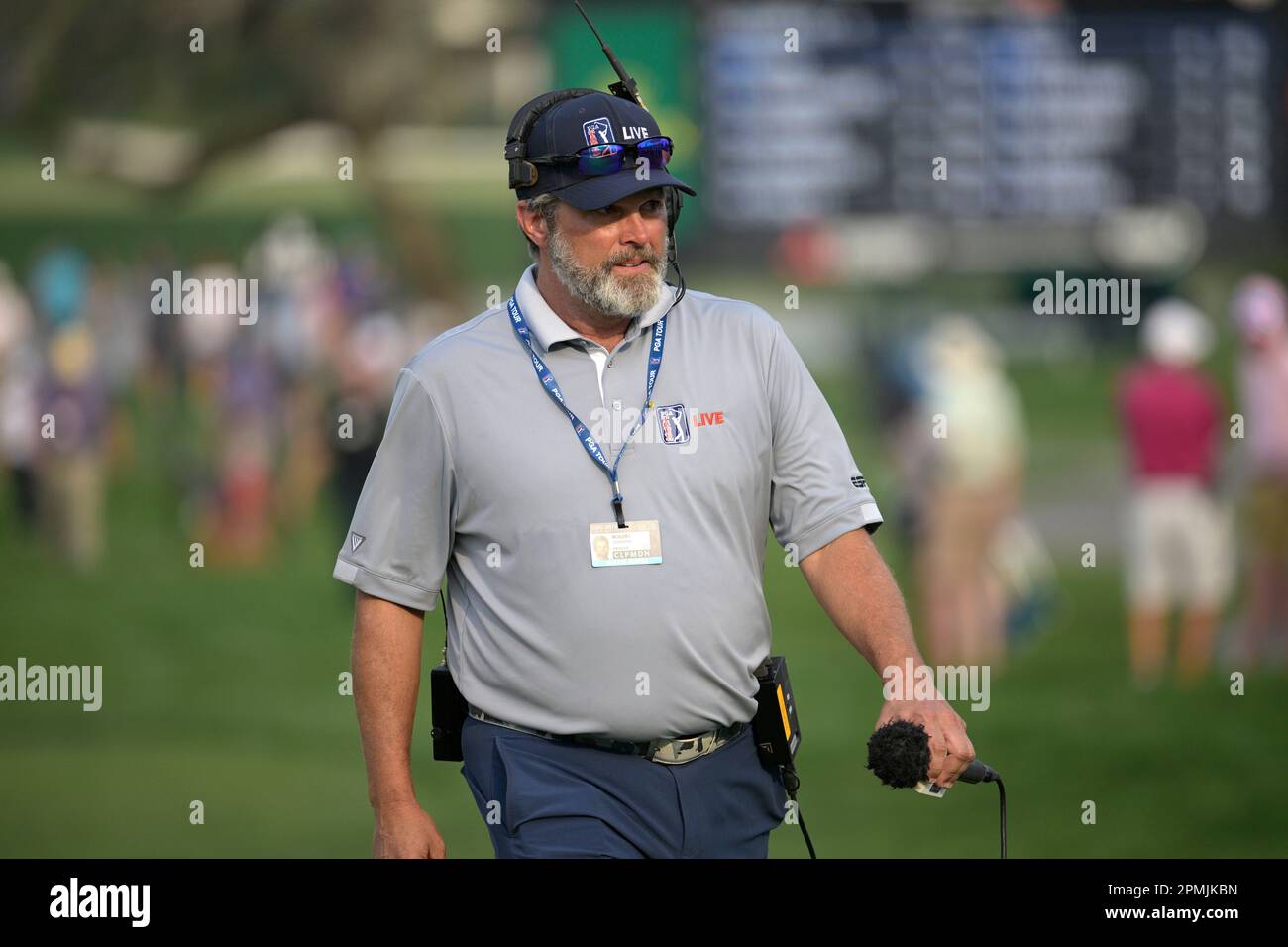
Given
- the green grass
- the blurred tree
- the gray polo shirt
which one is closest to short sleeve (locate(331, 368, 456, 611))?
the gray polo shirt

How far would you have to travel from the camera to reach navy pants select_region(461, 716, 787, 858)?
340 centimetres

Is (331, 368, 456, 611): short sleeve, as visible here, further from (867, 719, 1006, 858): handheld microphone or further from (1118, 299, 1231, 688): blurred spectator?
(1118, 299, 1231, 688): blurred spectator

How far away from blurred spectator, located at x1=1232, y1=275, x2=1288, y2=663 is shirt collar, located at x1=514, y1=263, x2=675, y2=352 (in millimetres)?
8081

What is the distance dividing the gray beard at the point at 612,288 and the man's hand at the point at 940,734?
0.84 meters

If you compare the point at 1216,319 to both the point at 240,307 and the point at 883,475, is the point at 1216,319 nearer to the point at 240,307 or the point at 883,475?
the point at 883,475

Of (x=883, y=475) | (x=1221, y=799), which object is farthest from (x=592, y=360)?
(x=883, y=475)

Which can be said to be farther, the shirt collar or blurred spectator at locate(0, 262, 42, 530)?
blurred spectator at locate(0, 262, 42, 530)

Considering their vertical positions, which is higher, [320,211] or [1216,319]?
[320,211]

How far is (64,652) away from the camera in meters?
12.6

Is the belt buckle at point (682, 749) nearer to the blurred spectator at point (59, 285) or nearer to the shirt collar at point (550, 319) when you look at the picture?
the shirt collar at point (550, 319)

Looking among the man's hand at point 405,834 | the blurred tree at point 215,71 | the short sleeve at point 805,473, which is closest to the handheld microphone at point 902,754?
the short sleeve at point 805,473

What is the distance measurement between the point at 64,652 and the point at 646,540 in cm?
996

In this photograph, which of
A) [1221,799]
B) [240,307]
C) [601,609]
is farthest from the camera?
[240,307]

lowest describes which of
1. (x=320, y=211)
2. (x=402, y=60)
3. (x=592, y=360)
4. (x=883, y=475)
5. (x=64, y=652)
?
(x=64, y=652)
